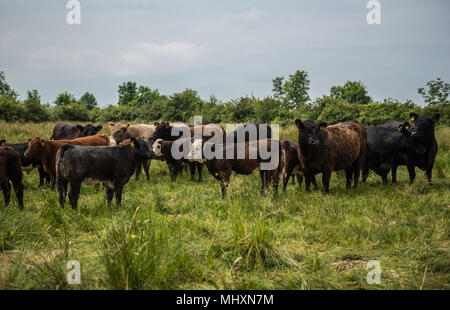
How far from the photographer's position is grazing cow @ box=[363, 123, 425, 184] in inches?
382

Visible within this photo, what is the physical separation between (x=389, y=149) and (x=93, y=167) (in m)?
8.58

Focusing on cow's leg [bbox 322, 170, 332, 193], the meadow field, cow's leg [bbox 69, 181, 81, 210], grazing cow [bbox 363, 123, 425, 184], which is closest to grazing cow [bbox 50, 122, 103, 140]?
the meadow field

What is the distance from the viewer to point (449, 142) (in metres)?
15.2

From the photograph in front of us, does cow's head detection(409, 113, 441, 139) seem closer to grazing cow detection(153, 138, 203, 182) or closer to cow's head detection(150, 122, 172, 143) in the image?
grazing cow detection(153, 138, 203, 182)

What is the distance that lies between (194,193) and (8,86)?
207 ft

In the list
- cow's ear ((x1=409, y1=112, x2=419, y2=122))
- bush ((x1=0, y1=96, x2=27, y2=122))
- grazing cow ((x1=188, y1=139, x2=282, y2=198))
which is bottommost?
grazing cow ((x1=188, y1=139, x2=282, y2=198))

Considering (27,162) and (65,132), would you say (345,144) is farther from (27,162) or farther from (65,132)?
(65,132)

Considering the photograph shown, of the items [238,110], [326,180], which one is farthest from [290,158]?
[238,110]

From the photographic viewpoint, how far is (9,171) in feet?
22.3

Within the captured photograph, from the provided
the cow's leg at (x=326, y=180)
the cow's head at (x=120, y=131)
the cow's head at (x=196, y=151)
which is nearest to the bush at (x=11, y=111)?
the cow's head at (x=120, y=131)

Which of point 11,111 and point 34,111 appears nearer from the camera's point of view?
point 11,111
